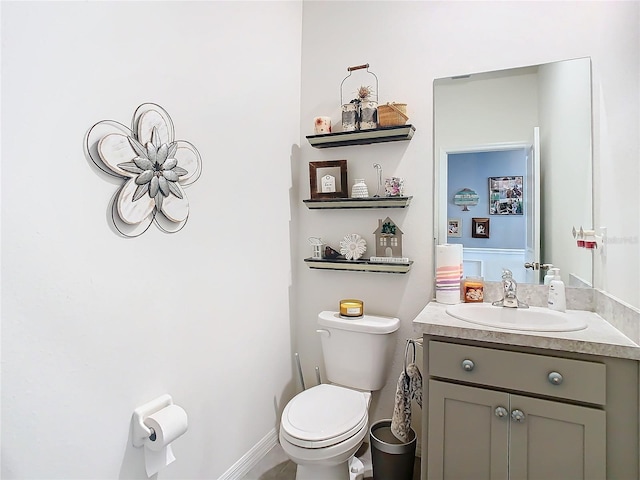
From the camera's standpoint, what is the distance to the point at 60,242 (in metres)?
1.11

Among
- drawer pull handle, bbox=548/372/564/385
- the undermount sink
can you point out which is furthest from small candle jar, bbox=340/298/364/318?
drawer pull handle, bbox=548/372/564/385

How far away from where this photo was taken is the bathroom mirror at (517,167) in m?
1.73

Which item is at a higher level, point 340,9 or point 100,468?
point 340,9

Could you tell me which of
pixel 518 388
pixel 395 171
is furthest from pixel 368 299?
pixel 518 388

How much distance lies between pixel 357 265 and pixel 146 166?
1.19 metres

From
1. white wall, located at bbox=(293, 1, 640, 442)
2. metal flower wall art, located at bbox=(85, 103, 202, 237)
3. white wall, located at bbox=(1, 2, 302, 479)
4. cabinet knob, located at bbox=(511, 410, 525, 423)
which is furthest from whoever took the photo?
white wall, located at bbox=(293, 1, 640, 442)

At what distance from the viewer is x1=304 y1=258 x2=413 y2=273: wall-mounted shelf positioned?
2000mm

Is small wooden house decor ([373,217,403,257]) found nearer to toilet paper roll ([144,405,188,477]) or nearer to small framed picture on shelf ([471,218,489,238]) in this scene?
small framed picture on shelf ([471,218,489,238])

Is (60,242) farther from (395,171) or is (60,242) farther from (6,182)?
(395,171)

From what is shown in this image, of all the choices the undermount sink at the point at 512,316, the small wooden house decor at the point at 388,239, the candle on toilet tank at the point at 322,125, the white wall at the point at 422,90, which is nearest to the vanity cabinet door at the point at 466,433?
the undermount sink at the point at 512,316

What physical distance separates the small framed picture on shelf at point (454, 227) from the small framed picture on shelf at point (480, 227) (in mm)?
62

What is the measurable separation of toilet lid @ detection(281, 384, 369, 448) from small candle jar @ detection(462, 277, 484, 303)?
2.34ft

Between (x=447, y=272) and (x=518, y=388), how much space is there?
644mm

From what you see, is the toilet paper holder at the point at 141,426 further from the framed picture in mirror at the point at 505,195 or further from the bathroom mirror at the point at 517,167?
the framed picture in mirror at the point at 505,195
